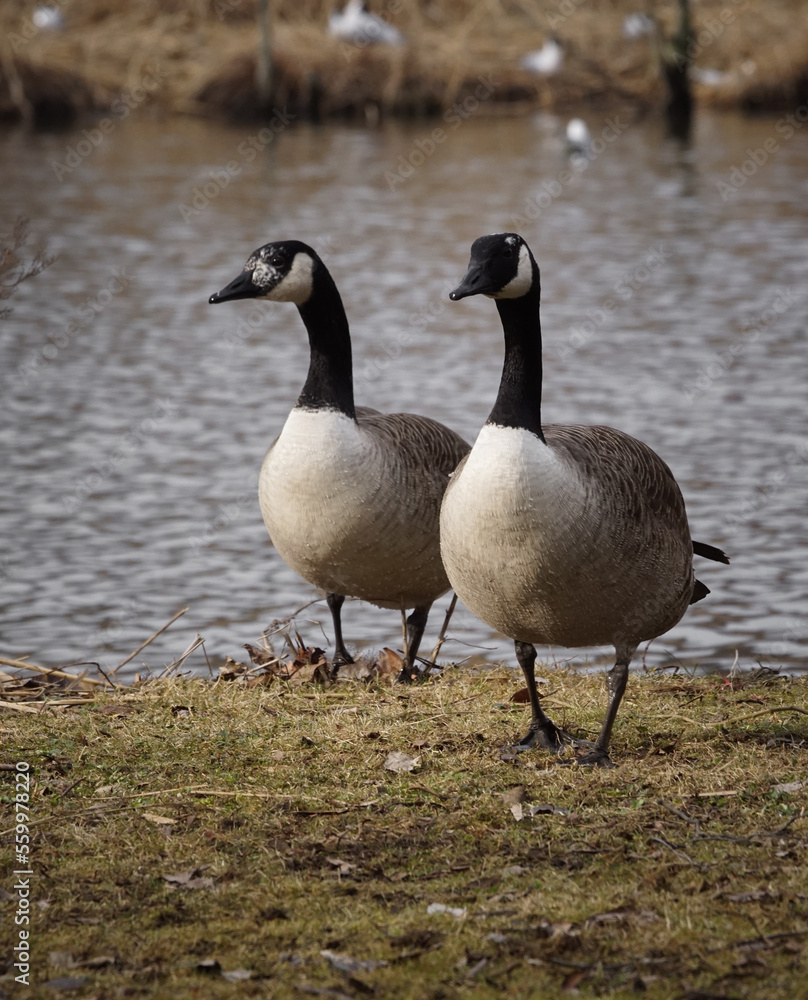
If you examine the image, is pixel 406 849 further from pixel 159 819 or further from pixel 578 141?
pixel 578 141

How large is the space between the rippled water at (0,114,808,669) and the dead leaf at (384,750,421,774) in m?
2.63

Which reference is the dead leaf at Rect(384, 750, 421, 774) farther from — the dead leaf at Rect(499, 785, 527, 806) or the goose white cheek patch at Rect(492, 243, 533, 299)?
the goose white cheek patch at Rect(492, 243, 533, 299)

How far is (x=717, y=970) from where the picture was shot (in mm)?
3867

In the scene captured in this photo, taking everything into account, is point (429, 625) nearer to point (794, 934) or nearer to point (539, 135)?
point (794, 934)

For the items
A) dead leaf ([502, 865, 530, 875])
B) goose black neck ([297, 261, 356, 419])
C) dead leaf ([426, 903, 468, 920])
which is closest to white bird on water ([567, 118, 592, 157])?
goose black neck ([297, 261, 356, 419])

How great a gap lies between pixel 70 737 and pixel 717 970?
3218 millimetres

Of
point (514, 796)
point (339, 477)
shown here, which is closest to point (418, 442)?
point (339, 477)

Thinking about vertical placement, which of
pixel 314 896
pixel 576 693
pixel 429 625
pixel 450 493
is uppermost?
pixel 450 493

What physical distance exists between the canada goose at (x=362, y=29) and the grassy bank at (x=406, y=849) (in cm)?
3305

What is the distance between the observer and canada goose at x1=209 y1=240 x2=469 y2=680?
22.5 feet

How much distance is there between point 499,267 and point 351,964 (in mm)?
2760

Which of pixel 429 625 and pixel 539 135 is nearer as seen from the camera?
pixel 429 625

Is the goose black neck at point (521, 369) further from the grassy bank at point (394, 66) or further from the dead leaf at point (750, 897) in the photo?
the grassy bank at point (394, 66)

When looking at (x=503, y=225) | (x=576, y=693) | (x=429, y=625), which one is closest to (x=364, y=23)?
(x=503, y=225)
